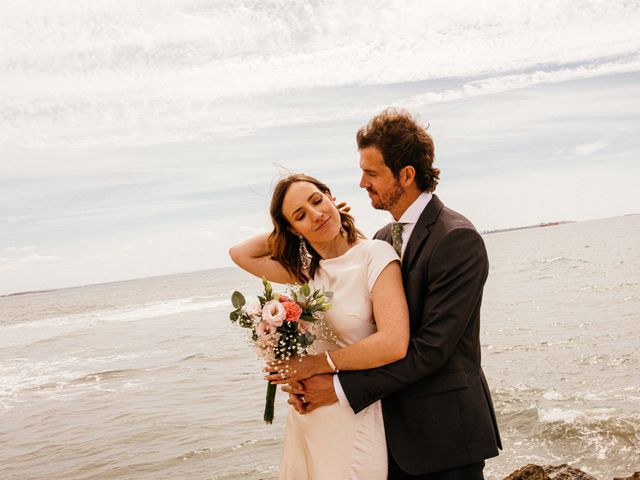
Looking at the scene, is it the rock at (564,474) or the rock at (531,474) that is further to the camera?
the rock at (564,474)

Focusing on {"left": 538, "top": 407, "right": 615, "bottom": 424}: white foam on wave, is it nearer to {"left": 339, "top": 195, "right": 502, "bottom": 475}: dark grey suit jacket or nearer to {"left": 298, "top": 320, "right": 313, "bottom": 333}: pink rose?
{"left": 339, "top": 195, "right": 502, "bottom": 475}: dark grey suit jacket

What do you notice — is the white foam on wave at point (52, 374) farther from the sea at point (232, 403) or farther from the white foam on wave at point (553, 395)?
the white foam on wave at point (553, 395)

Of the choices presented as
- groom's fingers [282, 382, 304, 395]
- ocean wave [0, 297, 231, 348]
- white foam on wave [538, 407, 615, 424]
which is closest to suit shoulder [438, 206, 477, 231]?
groom's fingers [282, 382, 304, 395]

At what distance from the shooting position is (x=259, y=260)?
4.09m

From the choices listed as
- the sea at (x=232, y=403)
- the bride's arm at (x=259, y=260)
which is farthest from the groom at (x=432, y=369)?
the sea at (x=232, y=403)

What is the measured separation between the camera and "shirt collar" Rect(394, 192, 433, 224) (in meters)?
3.52

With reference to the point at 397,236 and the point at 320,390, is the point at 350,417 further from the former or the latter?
the point at 397,236

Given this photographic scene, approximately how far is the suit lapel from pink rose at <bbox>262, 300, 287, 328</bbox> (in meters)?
0.70

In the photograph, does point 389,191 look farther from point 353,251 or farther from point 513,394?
point 513,394

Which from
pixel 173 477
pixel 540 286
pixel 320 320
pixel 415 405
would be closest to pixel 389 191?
pixel 320 320

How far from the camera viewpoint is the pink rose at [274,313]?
3260 mm

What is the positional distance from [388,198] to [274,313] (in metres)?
0.92

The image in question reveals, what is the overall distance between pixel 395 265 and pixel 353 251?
1.00ft

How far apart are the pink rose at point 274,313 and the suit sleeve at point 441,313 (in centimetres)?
50
